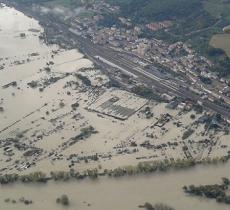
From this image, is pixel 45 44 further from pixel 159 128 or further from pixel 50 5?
pixel 159 128

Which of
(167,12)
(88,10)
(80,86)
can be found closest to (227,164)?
(80,86)

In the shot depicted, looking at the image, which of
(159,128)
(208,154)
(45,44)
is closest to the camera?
(208,154)

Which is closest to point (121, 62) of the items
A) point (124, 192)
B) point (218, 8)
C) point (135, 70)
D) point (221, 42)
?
point (135, 70)

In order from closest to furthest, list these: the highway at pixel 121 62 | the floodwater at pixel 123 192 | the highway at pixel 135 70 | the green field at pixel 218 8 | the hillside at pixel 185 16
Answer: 1. the floodwater at pixel 123 192
2. the highway at pixel 135 70
3. the highway at pixel 121 62
4. the hillside at pixel 185 16
5. the green field at pixel 218 8

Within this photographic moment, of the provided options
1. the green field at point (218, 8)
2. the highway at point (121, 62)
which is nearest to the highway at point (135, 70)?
the highway at point (121, 62)

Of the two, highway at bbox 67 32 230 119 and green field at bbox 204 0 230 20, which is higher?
green field at bbox 204 0 230 20

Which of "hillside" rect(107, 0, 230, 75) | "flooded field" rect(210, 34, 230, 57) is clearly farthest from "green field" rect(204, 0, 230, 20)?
"flooded field" rect(210, 34, 230, 57)

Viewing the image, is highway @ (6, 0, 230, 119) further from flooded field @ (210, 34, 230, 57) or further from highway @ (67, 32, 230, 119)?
flooded field @ (210, 34, 230, 57)

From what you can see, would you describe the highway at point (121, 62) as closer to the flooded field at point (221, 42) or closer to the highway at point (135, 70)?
the highway at point (135, 70)
